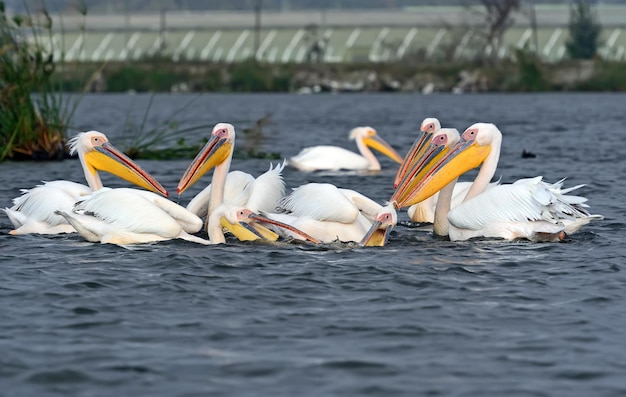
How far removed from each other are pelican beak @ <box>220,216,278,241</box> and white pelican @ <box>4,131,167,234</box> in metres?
0.75

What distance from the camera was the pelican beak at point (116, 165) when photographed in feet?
28.3

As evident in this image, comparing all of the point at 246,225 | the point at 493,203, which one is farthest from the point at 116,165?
the point at 493,203

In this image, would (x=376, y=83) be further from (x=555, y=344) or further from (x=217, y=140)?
(x=555, y=344)

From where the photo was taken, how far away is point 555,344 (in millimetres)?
5359

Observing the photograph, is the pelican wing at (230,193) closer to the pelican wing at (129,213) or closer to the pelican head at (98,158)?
the pelican head at (98,158)

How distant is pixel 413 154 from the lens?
9.65 metres

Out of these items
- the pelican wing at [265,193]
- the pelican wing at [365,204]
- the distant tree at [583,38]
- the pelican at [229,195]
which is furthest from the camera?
the distant tree at [583,38]

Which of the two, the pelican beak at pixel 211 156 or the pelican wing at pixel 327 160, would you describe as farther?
the pelican wing at pixel 327 160

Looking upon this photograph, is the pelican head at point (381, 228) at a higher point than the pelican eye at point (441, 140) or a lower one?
lower

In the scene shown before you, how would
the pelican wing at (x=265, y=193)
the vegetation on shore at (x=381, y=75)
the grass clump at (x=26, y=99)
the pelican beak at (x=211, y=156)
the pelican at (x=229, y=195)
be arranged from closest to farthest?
the pelican at (x=229, y=195) < the pelican wing at (x=265, y=193) < the pelican beak at (x=211, y=156) < the grass clump at (x=26, y=99) < the vegetation on shore at (x=381, y=75)

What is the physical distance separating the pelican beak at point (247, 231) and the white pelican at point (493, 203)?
1.07m

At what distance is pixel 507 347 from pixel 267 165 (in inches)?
362

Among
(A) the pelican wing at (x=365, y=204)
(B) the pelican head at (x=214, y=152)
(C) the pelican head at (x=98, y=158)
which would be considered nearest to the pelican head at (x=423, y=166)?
(A) the pelican wing at (x=365, y=204)

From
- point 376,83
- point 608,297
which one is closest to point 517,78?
point 376,83
